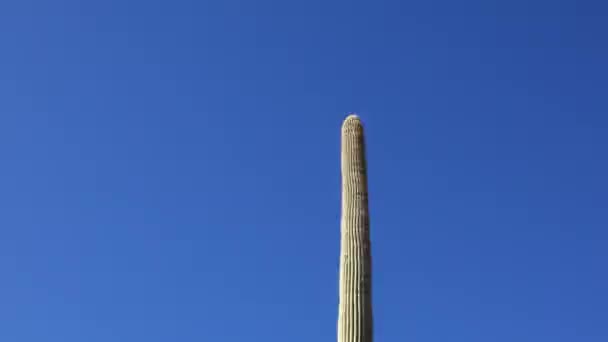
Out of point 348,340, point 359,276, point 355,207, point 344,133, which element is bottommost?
point 348,340

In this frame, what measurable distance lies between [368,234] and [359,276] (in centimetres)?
73

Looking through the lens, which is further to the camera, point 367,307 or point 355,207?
point 355,207

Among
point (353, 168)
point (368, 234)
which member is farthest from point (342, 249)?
point (353, 168)

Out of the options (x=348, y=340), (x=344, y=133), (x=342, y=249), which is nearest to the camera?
(x=348, y=340)

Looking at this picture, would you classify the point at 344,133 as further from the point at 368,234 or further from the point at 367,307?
the point at 367,307

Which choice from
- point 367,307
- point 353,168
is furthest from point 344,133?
point 367,307

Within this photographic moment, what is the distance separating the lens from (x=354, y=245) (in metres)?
12.9

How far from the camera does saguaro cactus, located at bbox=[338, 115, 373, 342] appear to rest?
12266mm

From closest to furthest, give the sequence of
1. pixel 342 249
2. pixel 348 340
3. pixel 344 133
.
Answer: pixel 348 340, pixel 342 249, pixel 344 133

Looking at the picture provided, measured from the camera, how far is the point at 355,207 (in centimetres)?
1330

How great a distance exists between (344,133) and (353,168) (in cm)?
72

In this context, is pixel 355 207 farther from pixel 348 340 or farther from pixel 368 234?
pixel 348 340

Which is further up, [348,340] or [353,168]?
[353,168]

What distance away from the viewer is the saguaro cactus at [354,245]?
40.2 feet
